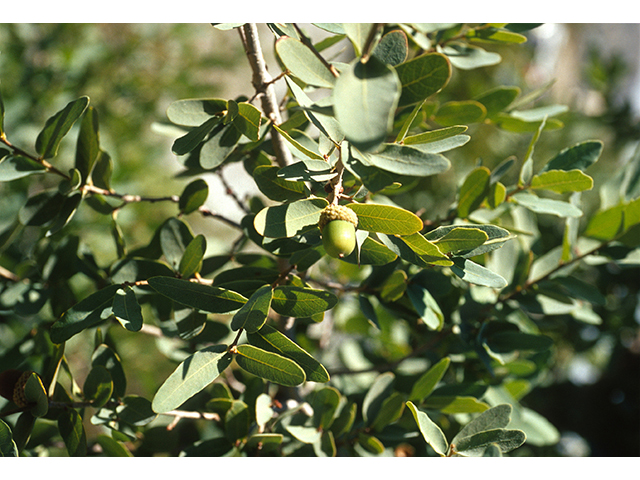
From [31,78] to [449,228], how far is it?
42.8 inches

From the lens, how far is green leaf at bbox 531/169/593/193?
0.43 metres

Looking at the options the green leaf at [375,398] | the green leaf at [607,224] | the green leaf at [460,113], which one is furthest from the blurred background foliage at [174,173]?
the green leaf at [375,398]

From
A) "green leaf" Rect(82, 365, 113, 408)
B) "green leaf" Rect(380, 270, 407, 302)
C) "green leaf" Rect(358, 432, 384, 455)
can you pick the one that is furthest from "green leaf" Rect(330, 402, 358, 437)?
"green leaf" Rect(82, 365, 113, 408)

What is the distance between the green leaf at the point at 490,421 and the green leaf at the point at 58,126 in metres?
0.43

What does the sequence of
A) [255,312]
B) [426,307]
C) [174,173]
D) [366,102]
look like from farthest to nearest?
[174,173]
[426,307]
[255,312]
[366,102]

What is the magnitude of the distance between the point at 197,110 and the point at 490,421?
363 mm

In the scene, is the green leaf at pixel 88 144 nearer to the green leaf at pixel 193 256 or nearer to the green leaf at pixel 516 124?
the green leaf at pixel 193 256

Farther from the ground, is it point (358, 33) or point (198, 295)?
point (358, 33)

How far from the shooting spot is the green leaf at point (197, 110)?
1.24 ft

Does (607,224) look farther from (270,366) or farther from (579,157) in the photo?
(270,366)

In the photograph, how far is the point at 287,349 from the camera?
36 cm

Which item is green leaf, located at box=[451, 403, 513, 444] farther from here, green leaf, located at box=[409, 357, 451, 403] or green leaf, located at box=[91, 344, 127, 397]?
green leaf, located at box=[91, 344, 127, 397]

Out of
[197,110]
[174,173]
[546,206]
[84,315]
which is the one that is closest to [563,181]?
[546,206]
